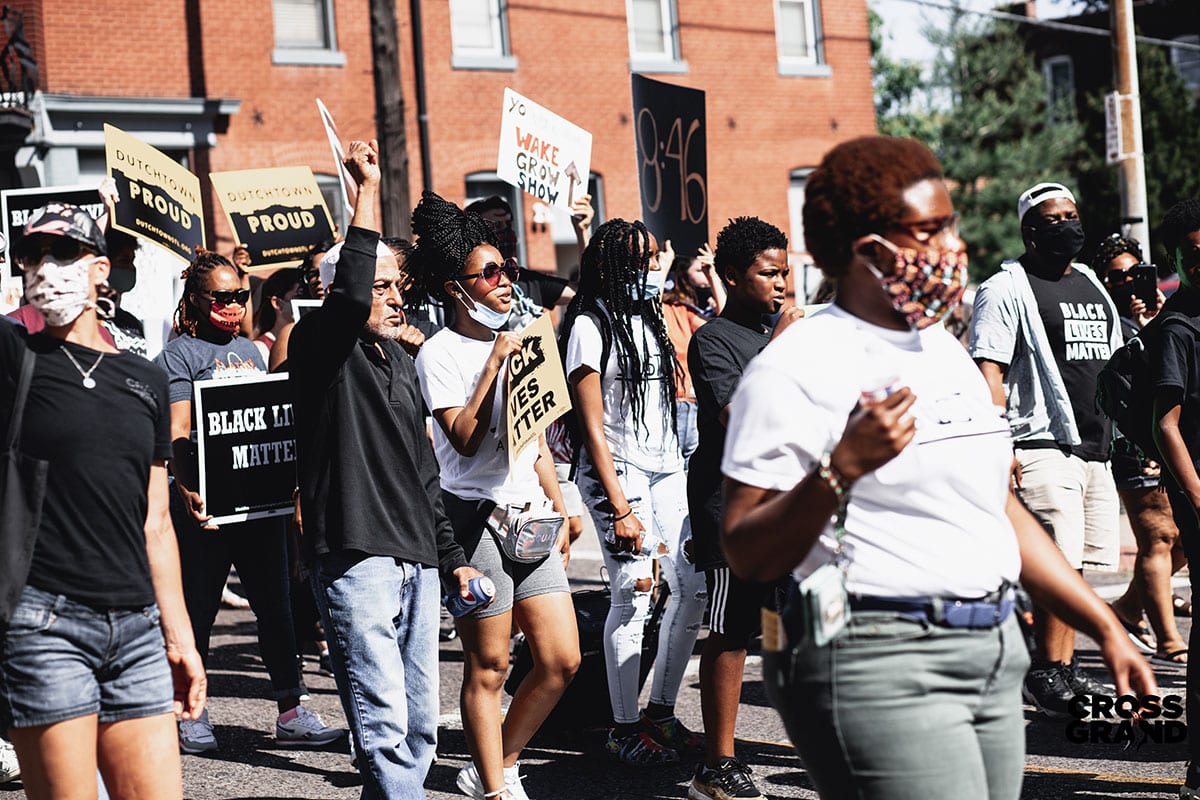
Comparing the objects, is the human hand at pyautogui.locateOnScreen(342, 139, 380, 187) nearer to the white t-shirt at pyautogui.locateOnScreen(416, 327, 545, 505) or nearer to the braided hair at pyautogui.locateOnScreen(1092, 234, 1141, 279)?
the white t-shirt at pyautogui.locateOnScreen(416, 327, 545, 505)

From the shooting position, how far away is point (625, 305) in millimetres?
6172

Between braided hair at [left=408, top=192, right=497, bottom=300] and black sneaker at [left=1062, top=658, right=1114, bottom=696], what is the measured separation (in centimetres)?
310

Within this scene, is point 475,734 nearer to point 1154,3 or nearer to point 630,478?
point 630,478

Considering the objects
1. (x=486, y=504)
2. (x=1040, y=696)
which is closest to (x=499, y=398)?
(x=486, y=504)

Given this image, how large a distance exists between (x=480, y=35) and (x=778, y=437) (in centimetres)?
1911

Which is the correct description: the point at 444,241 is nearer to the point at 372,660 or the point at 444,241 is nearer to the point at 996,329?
the point at 372,660

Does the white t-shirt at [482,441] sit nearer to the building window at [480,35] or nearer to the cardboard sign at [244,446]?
the cardboard sign at [244,446]

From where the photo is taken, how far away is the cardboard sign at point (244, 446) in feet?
20.8

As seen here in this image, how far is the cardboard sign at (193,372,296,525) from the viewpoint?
6336mm

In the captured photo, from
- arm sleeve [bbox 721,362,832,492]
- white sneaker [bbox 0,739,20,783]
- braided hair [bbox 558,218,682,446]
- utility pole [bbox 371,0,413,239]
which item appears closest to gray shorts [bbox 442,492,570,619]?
braided hair [bbox 558,218,682,446]

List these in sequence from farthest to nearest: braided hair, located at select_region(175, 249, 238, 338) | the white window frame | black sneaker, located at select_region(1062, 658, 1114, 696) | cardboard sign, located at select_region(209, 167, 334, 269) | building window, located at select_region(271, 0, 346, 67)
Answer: the white window frame, building window, located at select_region(271, 0, 346, 67), cardboard sign, located at select_region(209, 167, 334, 269), braided hair, located at select_region(175, 249, 238, 338), black sneaker, located at select_region(1062, 658, 1114, 696)

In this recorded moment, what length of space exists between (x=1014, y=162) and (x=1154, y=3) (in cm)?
679

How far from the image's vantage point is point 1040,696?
654cm

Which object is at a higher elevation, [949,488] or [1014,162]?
[1014,162]
